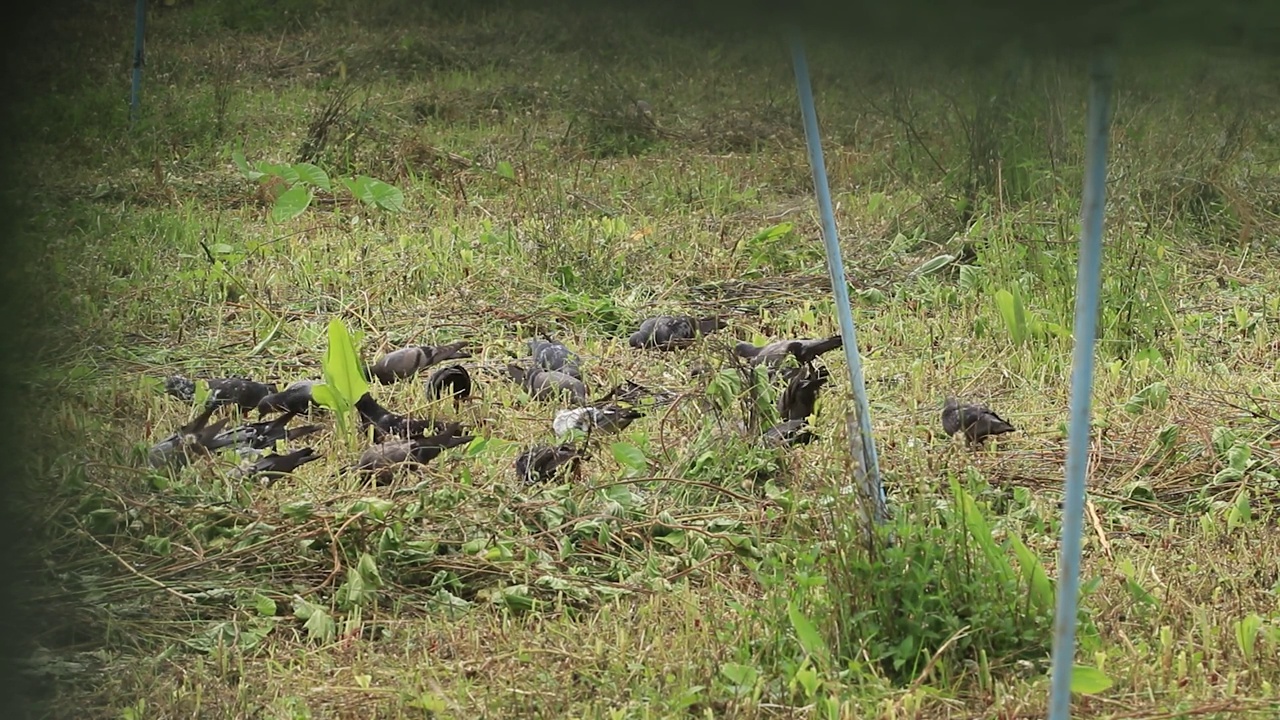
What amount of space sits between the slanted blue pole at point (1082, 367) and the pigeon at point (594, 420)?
6.37 ft

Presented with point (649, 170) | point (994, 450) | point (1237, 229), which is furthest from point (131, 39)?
point (994, 450)

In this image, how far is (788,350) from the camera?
3.20 meters

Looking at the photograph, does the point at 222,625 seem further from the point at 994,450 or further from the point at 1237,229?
the point at 1237,229

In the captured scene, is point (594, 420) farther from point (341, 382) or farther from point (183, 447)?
point (183, 447)

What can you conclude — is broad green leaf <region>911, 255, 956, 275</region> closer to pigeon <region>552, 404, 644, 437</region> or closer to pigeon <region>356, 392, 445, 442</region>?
pigeon <region>552, 404, 644, 437</region>

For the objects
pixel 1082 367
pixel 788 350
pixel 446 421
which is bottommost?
pixel 446 421

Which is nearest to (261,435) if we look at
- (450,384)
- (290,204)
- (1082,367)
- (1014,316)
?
(450,384)

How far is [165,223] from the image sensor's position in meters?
5.48

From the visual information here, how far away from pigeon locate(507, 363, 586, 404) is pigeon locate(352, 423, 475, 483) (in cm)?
57

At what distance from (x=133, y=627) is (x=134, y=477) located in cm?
49

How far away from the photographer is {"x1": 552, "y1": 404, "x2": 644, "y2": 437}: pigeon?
3.16m

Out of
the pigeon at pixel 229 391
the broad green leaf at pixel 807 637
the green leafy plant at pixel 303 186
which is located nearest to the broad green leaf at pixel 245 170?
the green leafy plant at pixel 303 186

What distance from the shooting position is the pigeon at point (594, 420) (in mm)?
3160

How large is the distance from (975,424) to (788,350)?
1.62ft
